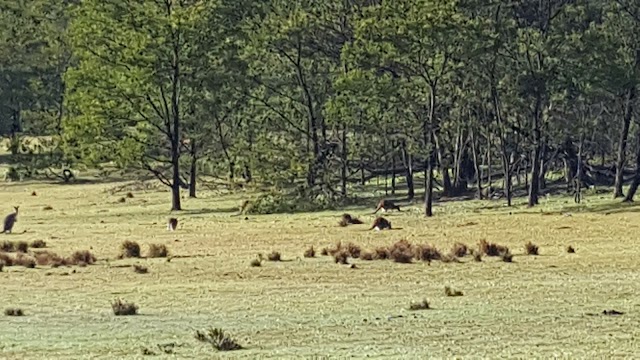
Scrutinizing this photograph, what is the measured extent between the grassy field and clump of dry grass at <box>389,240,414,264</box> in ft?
0.70

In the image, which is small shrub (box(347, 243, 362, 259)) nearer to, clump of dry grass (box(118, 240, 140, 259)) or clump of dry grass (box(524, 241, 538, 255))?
clump of dry grass (box(524, 241, 538, 255))

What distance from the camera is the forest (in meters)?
51.2

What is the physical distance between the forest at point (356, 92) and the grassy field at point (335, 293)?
638 centimetres

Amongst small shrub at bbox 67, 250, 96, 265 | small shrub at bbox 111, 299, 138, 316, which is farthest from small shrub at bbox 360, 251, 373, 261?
small shrub at bbox 111, 299, 138, 316

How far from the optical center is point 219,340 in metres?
16.7

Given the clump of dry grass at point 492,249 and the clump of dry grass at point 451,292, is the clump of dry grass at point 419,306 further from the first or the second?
the clump of dry grass at point 492,249

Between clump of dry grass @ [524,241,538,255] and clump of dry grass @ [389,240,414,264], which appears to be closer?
clump of dry grass @ [389,240,414,264]

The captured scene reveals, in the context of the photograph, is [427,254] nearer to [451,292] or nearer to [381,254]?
[381,254]

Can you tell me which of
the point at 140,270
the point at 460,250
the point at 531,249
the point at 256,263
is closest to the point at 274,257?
the point at 256,263

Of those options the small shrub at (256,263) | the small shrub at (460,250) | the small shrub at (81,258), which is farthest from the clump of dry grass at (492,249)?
the small shrub at (81,258)

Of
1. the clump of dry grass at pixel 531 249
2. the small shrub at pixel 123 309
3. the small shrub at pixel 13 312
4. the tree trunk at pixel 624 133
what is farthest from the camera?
the tree trunk at pixel 624 133

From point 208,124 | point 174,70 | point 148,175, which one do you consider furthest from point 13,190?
point 174,70

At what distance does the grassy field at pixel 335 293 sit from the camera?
55.8ft

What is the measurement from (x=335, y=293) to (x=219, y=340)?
7.94 m
